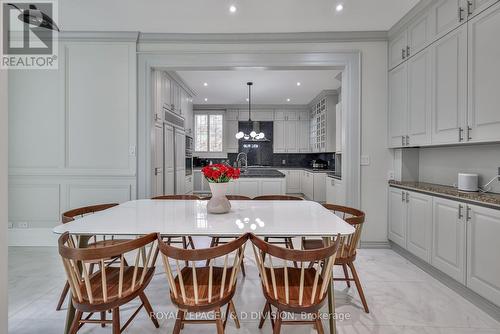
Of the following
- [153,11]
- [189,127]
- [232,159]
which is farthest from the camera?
[232,159]

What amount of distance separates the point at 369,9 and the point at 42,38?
4.11 meters

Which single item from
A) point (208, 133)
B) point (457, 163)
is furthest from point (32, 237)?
point (208, 133)

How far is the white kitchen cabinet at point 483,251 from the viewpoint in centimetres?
194

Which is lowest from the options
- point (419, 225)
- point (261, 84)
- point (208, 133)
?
point (419, 225)

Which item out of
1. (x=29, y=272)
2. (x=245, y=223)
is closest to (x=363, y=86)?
(x=245, y=223)

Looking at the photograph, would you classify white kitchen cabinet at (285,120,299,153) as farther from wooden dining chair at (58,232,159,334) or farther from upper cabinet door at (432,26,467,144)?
wooden dining chair at (58,232,159,334)

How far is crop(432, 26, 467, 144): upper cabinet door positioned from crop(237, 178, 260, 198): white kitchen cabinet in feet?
8.94

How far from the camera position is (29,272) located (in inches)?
109

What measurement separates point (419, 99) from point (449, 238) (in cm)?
147

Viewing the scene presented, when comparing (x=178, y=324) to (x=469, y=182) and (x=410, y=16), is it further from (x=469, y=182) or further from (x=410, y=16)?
(x=410, y=16)

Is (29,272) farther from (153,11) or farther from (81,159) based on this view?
(153,11)

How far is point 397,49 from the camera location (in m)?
3.28

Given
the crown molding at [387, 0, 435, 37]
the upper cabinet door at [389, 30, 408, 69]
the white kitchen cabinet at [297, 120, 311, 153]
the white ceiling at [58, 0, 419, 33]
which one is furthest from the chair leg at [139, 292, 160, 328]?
the white kitchen cabinet at [297, 120, 311, 153]

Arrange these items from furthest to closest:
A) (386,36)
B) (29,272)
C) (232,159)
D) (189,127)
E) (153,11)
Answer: (232,159)
(189,127)
(386,36)
(153,11)
(29,272)
